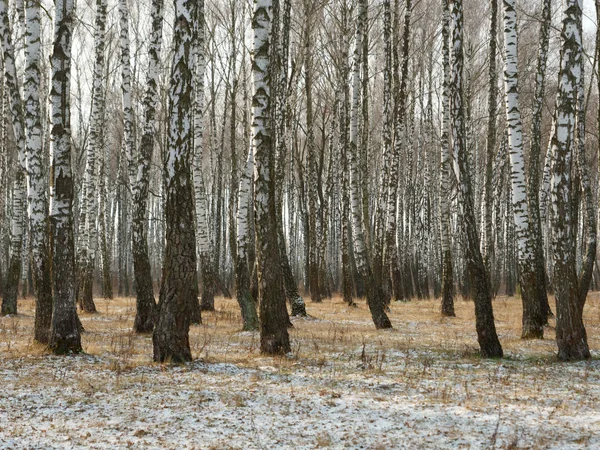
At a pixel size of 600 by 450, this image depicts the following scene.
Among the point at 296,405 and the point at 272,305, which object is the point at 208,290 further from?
the point at 296,405

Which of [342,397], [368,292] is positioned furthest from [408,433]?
[368,292]

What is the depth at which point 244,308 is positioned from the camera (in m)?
11.6

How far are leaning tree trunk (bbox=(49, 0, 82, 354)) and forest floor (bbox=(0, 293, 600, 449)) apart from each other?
41 cm

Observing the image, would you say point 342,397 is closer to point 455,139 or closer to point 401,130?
point 455,139

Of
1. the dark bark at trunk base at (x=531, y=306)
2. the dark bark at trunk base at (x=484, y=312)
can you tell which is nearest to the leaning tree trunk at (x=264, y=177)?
the dark bark at trunk base at (x=484, y=312)

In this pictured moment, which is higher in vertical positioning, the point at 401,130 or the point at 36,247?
the point at 401,130

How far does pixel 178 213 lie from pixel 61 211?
1.98 metres

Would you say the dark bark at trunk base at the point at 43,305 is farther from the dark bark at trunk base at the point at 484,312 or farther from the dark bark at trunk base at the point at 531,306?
the dark bark at trunk base at the point at 531,306

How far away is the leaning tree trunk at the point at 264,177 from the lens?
8.10 m

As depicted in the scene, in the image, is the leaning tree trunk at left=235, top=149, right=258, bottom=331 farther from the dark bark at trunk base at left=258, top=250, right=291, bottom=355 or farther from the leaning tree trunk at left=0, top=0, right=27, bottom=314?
the leaning tree trunk at left=0, top=0, right=27, bottom=314

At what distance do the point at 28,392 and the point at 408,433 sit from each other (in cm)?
409

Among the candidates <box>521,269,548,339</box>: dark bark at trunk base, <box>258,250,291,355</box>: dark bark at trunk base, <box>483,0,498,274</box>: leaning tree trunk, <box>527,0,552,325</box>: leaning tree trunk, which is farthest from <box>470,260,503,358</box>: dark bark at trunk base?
<box>483,0,498,274</box>: leaning tree trunk

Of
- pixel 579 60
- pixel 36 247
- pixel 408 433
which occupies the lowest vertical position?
pixel 408 433

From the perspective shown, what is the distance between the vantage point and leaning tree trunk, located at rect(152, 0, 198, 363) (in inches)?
293
